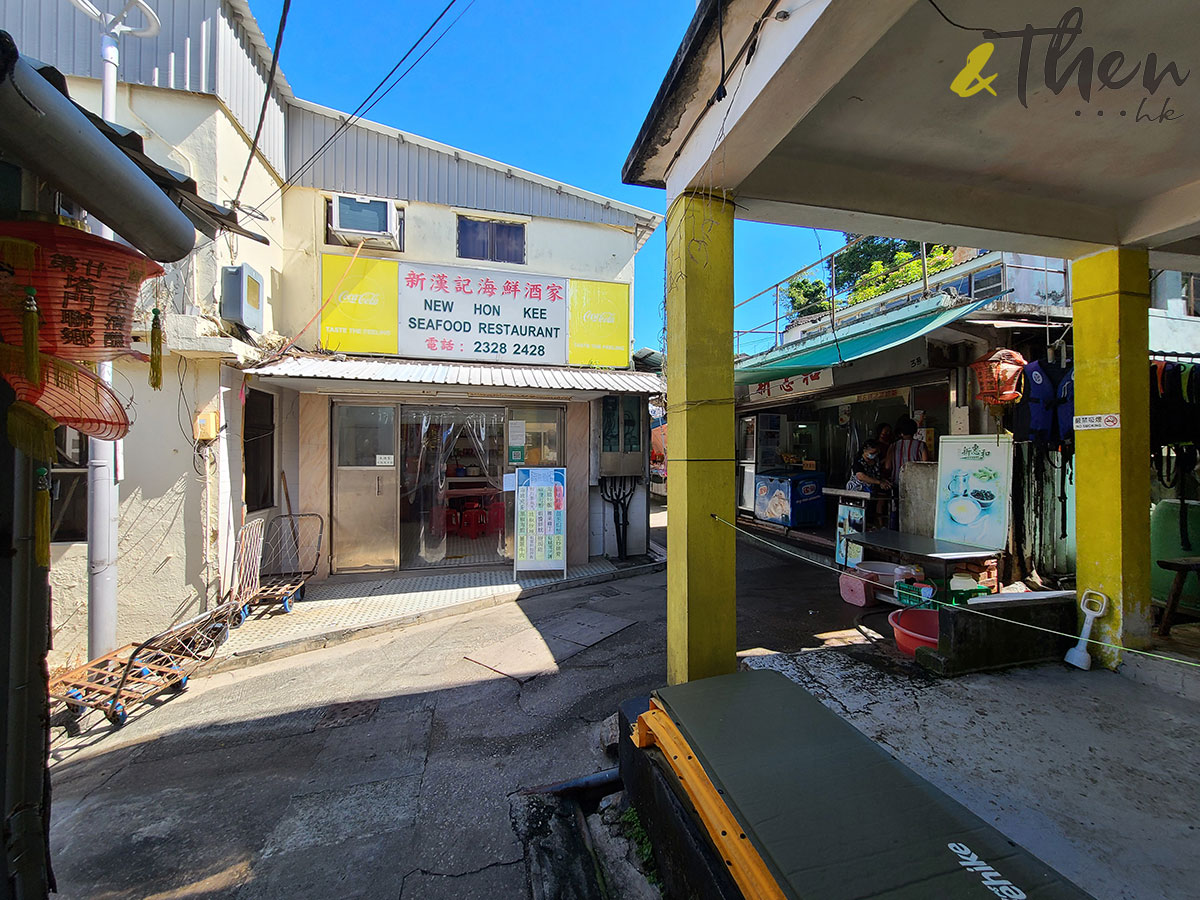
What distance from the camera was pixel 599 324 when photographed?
813 cm

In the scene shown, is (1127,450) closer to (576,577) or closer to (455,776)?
(455,776)

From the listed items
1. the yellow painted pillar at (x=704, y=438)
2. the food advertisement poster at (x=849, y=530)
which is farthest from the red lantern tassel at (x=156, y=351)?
the food advertisement poster at (x=849, y=530)

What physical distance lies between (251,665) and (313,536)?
2.64 m

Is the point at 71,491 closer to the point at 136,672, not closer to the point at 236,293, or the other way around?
the point at 136,672

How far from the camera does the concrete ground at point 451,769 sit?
2.30 m

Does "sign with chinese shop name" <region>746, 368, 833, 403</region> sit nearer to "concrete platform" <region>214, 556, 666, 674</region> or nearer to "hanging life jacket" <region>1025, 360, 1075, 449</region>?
"hanging life jacket" <region>1025, 360, 1075, 449</region>

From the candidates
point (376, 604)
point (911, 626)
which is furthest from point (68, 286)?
point (911, 626)

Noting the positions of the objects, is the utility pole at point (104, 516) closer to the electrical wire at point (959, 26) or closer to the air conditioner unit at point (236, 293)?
the air conditioner unit at point (236, 293)

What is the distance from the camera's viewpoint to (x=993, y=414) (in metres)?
5.43

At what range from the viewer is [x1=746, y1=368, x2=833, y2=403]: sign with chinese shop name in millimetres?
8141

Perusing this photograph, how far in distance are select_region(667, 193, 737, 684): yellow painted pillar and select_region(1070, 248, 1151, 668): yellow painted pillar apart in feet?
9.52

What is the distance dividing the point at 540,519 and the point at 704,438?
468cm

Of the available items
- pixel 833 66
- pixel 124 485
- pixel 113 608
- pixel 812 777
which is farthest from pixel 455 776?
pixel 124 485

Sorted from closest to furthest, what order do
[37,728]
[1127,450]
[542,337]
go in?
[37,728] < [1127,450] < [542,337]
